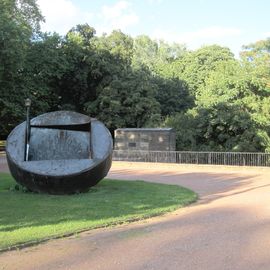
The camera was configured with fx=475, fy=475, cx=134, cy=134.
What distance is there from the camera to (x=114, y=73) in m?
39.2

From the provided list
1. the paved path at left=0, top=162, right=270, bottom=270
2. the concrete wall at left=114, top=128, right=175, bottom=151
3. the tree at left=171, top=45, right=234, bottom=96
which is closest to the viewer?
the paved path at left=0, top=162, right=270, bottom=270

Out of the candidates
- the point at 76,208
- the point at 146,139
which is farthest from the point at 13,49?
the point at 76,208

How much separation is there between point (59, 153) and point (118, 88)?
2401 centimetres

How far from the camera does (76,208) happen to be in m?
10.9

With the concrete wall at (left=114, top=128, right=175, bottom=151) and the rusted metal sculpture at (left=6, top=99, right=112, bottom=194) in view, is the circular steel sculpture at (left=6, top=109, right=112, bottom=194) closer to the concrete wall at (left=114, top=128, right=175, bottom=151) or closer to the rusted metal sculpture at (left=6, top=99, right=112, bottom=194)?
the rusted metal sculpture at (left=6, top=99, right=112, bottom=194)

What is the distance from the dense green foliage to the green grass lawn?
1545 cm

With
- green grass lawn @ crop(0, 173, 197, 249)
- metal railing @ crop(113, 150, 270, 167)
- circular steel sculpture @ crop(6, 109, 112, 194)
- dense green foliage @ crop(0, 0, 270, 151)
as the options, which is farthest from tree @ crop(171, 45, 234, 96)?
green grass lawn @ crop(0, 173, 197, 249)

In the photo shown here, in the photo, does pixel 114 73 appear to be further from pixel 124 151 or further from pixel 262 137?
pixel 262 137

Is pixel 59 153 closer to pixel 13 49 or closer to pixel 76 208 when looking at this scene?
pixel 76 208

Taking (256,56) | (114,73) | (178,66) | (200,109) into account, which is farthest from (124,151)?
(178,66)

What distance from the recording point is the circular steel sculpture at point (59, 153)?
1287cm

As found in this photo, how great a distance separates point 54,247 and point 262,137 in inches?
902

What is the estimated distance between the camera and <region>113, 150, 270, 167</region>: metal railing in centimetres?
2584

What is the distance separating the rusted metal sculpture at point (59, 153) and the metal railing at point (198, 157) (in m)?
13.2
